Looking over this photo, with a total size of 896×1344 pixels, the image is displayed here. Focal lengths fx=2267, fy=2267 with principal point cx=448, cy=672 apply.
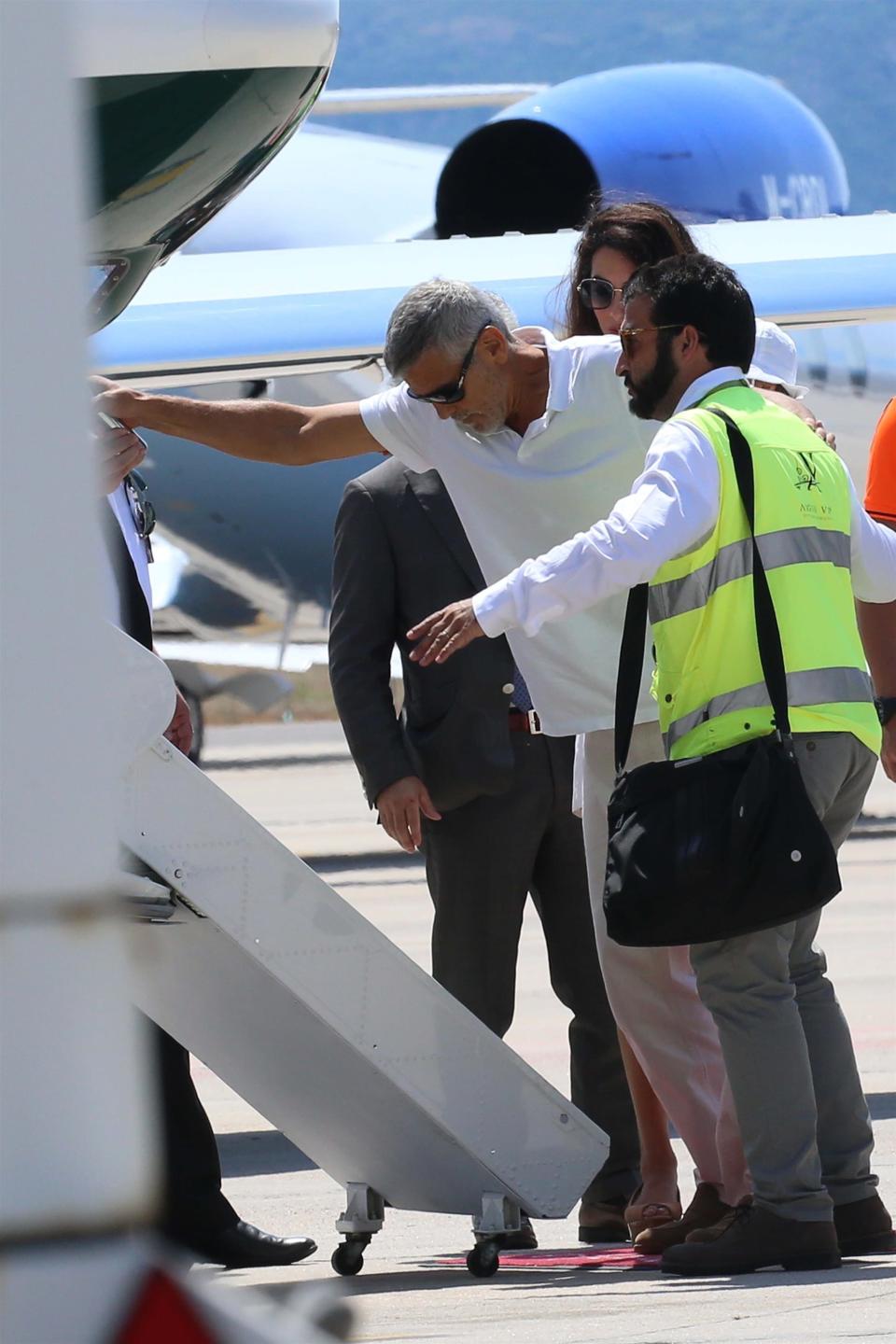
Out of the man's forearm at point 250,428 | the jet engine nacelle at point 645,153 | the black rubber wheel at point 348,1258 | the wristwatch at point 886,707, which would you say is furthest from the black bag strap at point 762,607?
the jet engine nacelle at point 645,153

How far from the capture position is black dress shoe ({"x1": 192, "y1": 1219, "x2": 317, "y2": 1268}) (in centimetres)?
465

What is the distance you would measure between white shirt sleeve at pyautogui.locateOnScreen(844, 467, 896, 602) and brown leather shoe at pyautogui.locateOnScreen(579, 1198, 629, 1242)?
5.08 ft

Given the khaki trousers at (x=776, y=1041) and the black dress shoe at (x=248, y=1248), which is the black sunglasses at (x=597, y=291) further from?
the black dress shoe at (x=248, y=1248)

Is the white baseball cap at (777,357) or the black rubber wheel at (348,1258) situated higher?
the white baseball cap at (777,357)

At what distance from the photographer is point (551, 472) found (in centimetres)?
467

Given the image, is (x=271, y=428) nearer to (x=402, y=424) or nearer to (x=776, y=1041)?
(x=402, y=424)

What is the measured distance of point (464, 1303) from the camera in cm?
409

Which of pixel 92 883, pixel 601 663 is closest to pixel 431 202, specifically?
pixel 601 663

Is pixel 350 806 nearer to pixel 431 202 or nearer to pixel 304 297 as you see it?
pixel 431 202

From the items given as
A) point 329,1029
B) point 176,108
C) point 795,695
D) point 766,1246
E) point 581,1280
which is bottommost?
point 581,1280

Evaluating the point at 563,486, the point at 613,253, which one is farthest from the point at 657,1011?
the point at 613,253

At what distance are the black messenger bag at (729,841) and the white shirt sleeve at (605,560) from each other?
0.18 metres

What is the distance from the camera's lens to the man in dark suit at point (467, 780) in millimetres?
5031

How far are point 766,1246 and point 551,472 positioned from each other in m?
1.60
